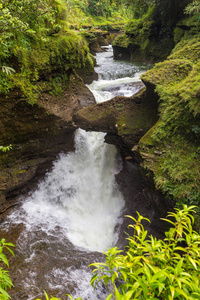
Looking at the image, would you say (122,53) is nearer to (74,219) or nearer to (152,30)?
(152,30)

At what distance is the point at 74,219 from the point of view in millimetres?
6379

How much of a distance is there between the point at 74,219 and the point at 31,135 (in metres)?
3.17

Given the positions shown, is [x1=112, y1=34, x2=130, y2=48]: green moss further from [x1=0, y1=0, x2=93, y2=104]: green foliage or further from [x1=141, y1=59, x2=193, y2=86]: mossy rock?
[x1=141, y1=59, x2=193, y2=86]: mossy rock

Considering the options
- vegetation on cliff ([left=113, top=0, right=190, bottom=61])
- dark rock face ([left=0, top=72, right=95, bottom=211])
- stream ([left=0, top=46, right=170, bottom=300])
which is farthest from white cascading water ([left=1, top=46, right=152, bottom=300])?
vegetation on cliff ([left=113, top=0, right=190, bottom=61])

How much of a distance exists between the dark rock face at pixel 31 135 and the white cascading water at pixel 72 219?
49 centimetres

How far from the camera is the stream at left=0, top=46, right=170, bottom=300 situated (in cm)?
414

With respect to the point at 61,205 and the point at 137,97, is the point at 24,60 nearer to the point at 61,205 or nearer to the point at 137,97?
the point at 137,97

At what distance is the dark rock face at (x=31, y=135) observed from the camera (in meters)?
5.63

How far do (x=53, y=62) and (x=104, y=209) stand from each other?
5.50 m

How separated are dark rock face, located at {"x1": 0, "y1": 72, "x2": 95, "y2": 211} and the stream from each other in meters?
0.46

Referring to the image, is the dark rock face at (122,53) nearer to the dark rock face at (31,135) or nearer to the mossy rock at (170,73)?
the dark rock face at (31,135)

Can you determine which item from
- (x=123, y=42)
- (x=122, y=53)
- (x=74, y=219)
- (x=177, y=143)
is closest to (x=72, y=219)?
(x=74, y=219)

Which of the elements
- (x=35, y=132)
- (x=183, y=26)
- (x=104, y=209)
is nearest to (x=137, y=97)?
(x=35, y=132)

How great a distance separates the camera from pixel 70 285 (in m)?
4.07
